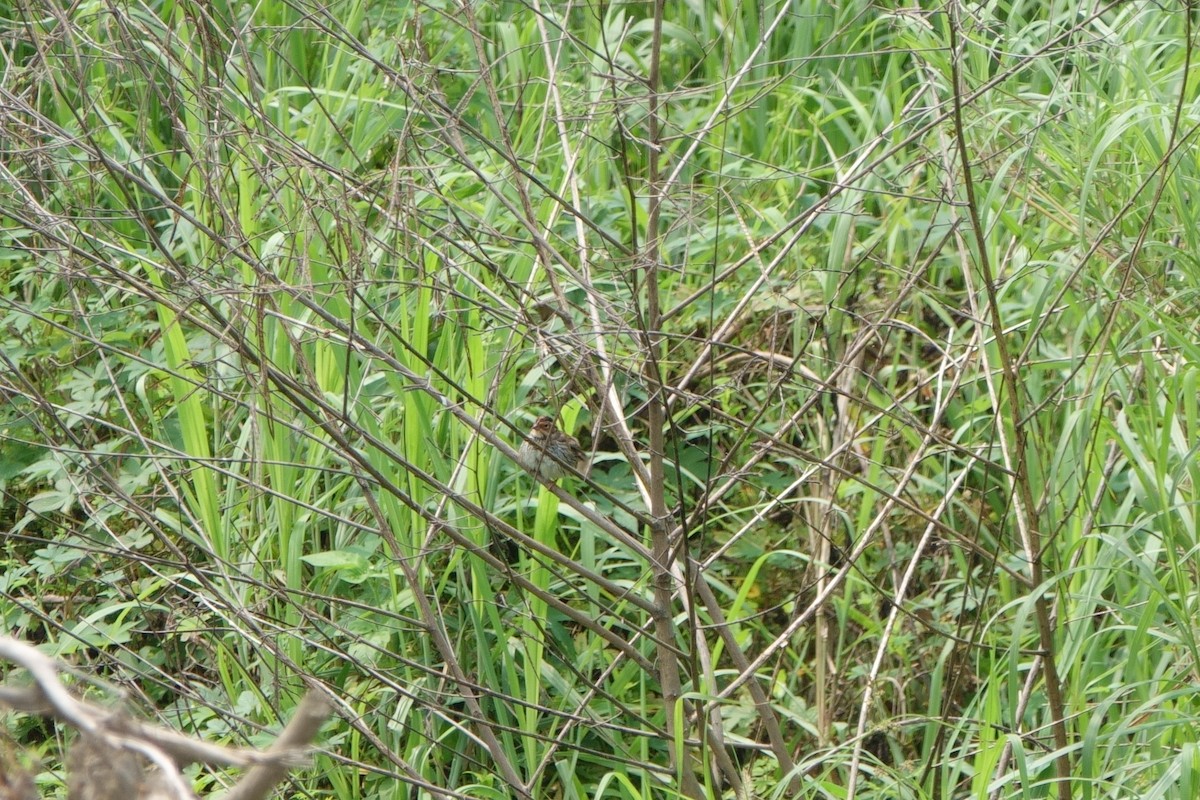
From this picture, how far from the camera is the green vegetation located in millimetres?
2365

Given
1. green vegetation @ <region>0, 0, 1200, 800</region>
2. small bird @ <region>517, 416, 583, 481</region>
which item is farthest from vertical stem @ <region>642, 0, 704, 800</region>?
small bird @ <region>517, 416, 583, 481</region>

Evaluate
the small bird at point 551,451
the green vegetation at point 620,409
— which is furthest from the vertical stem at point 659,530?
the small bird at point 551,451

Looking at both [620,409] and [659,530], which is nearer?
[659,530]

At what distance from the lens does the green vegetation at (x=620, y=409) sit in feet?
7.76

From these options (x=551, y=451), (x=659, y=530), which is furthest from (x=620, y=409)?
(x=659, y=530)

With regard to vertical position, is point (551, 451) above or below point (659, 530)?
above

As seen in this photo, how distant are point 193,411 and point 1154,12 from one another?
9.30 ft

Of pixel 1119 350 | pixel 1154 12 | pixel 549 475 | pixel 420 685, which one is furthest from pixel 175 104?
pixel 1154 12

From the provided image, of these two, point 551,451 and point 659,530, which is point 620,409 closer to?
point 551,451

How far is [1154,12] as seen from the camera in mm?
3643

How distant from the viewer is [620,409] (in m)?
2.67

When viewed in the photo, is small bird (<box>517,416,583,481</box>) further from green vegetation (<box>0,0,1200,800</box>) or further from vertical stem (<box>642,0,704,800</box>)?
vertical stem (<box>642,0,704,800</box>)

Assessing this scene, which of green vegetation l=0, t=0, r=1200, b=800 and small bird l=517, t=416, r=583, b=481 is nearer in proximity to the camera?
green vegetation l=0, t=0, r=1200, b=800

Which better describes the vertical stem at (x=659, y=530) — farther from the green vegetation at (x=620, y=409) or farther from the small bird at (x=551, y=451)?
the small bird at (x=551, y=451)
